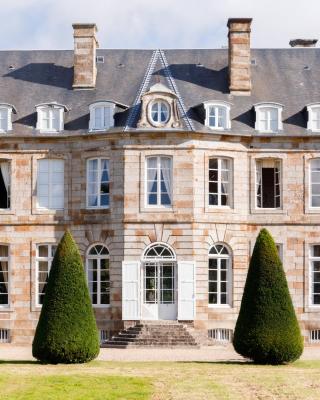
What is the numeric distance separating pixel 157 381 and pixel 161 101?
14350 mm

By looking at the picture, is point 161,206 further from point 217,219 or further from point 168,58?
point 168,58

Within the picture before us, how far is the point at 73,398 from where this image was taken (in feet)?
69.9

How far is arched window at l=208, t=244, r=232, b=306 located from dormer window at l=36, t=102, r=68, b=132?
6898 millimetres

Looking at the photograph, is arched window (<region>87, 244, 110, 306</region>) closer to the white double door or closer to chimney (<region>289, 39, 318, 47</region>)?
the white double door

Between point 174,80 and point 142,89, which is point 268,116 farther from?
point 142,89

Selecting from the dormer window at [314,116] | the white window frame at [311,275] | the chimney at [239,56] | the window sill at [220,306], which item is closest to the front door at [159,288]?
the window sill at [220,306]

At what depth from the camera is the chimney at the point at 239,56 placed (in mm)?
37844

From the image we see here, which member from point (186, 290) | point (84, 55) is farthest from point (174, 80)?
point (186, 290)

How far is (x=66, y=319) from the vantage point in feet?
89.6

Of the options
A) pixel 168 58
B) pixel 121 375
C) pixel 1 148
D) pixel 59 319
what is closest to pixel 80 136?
pixel 1 148

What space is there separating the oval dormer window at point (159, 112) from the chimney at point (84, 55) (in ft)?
12.0

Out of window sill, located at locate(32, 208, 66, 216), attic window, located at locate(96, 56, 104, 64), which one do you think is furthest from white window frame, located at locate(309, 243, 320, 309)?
attic window, located at locate(96, 56, 104, 64)

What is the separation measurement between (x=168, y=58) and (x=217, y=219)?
279 inches

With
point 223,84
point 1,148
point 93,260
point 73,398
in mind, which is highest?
point 223,84
